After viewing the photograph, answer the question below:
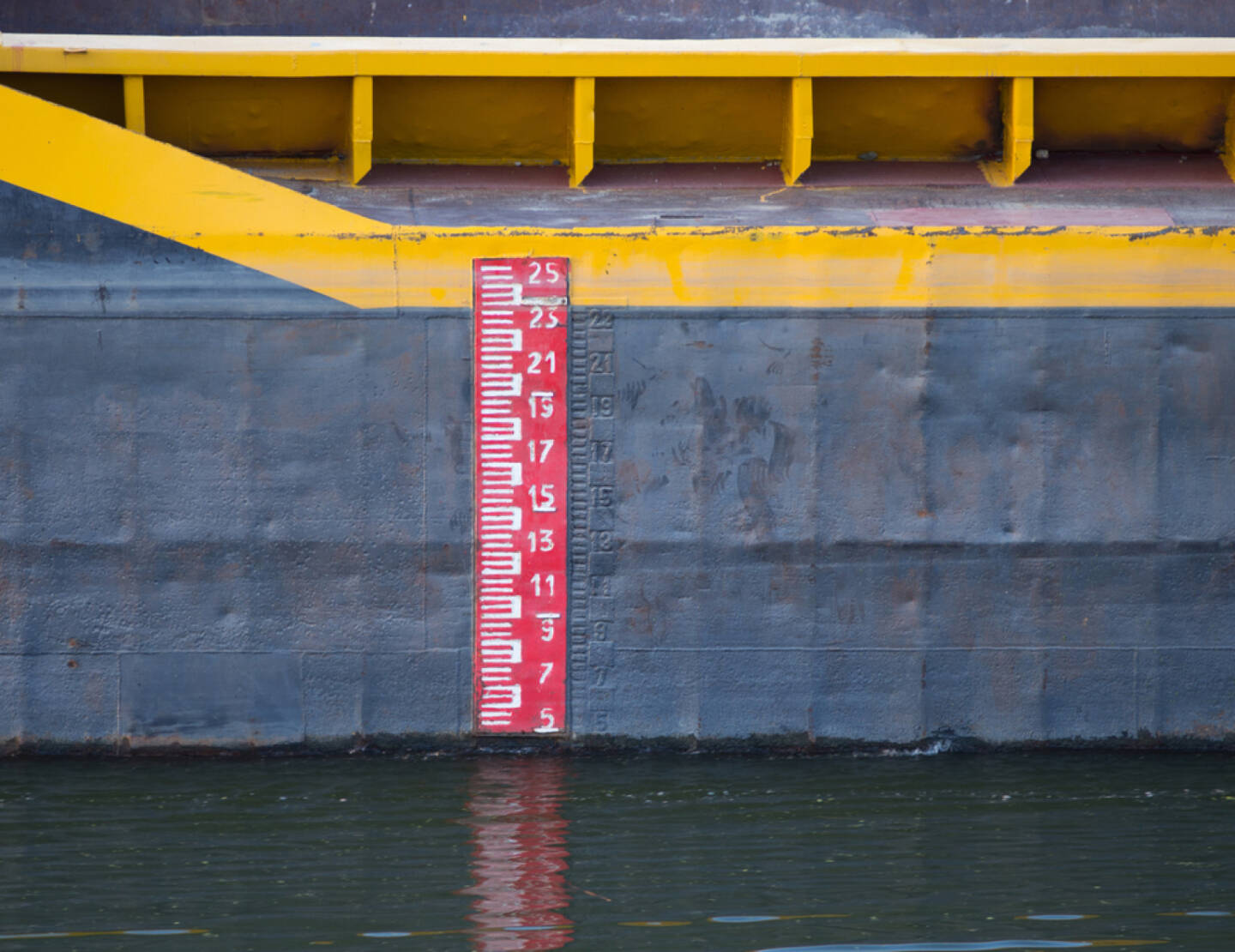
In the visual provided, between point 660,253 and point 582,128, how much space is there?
900 mm

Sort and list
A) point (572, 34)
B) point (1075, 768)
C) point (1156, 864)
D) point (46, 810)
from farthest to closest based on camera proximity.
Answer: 1. point (572, 34)
2. point (1075, 768)
3. point (46, 810)
4. point (1156, 864)

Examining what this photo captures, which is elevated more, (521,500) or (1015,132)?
(1015,132)

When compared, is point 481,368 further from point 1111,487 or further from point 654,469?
point 1111,487

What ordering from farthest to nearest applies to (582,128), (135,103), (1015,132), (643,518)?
(1015,132) → (582,128) → (135,103) → (643,518)

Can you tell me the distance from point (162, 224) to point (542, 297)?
1.85m

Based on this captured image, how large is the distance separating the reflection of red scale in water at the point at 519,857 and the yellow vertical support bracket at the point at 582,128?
302cm

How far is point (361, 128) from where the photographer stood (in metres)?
7.21

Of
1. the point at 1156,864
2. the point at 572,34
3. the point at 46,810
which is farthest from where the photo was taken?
the point at 572,34

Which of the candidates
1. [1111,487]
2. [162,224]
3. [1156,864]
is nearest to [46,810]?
[162,224]

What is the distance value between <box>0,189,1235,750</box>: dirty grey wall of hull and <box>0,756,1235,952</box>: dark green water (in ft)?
1.10

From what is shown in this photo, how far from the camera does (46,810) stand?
614cm

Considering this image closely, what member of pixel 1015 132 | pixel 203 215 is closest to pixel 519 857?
pixel 203 215

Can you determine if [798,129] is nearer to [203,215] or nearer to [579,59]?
[579,59]

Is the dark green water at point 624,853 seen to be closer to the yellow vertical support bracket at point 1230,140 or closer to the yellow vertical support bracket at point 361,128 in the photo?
the yellow vertical support bracket at point 361,128
